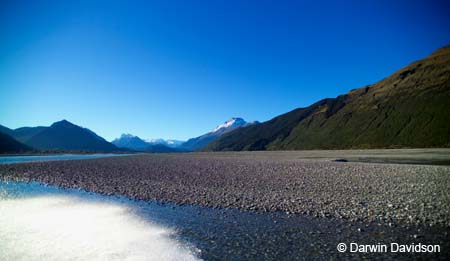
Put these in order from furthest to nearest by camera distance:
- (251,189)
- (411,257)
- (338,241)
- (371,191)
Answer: (251,189), (371,191), (338,241), (411,257)

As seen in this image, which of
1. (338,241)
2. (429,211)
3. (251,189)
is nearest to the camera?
(338,241)

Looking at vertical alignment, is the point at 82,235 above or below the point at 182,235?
above

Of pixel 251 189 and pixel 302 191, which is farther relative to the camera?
pixel 251 189

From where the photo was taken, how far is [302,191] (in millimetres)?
22516

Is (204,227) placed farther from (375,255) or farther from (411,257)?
(411,257)

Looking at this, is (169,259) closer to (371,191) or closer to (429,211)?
(429,211)

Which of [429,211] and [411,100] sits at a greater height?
[411,100]

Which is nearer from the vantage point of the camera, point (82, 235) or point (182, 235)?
point (82, 235)

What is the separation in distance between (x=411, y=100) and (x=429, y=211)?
23294 centimetres

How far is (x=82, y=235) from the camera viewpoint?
13219 millimetres

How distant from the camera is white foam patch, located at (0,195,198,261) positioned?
1080 centimetres

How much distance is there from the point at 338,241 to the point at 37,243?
15034mm

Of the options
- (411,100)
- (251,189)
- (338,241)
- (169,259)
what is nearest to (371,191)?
(251,189)

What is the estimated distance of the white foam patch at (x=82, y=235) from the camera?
1080 centimetres
